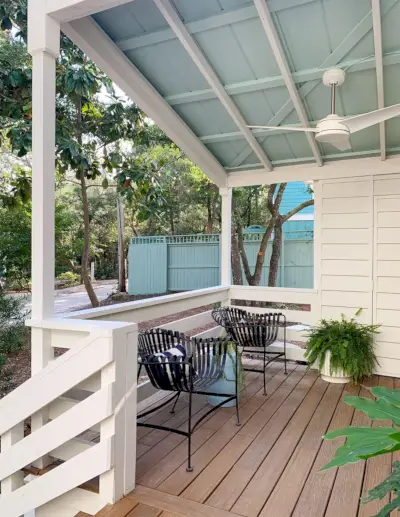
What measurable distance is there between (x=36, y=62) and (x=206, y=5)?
1210mm

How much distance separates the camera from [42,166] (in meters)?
2.22

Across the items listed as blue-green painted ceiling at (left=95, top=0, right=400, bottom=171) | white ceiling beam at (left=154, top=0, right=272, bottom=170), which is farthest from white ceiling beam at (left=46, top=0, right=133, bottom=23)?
blue-green painted ceiling at (left=95, top=0, right=400, bottom=171)

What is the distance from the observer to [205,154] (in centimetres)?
433

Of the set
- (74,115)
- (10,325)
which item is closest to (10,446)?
(10,325)

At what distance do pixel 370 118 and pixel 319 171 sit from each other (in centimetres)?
173

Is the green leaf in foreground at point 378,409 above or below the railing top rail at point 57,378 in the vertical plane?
above

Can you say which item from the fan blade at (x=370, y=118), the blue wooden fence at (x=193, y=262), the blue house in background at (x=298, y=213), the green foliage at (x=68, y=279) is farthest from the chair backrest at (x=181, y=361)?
the green foliage at (x=68, y=279)

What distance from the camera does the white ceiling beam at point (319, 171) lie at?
162 inches

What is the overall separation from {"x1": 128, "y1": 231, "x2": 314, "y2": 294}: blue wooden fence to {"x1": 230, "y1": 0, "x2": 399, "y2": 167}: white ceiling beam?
2919 mm

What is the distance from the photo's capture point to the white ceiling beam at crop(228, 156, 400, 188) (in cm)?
411

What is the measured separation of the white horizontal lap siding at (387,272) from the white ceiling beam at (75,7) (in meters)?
3.13

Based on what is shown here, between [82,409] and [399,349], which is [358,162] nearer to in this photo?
[399,349]

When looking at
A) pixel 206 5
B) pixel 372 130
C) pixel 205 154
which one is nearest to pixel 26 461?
pixel 206 5

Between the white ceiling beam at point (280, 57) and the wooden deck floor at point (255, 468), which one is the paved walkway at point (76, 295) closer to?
the wooden deck floor at point (255, 468)
